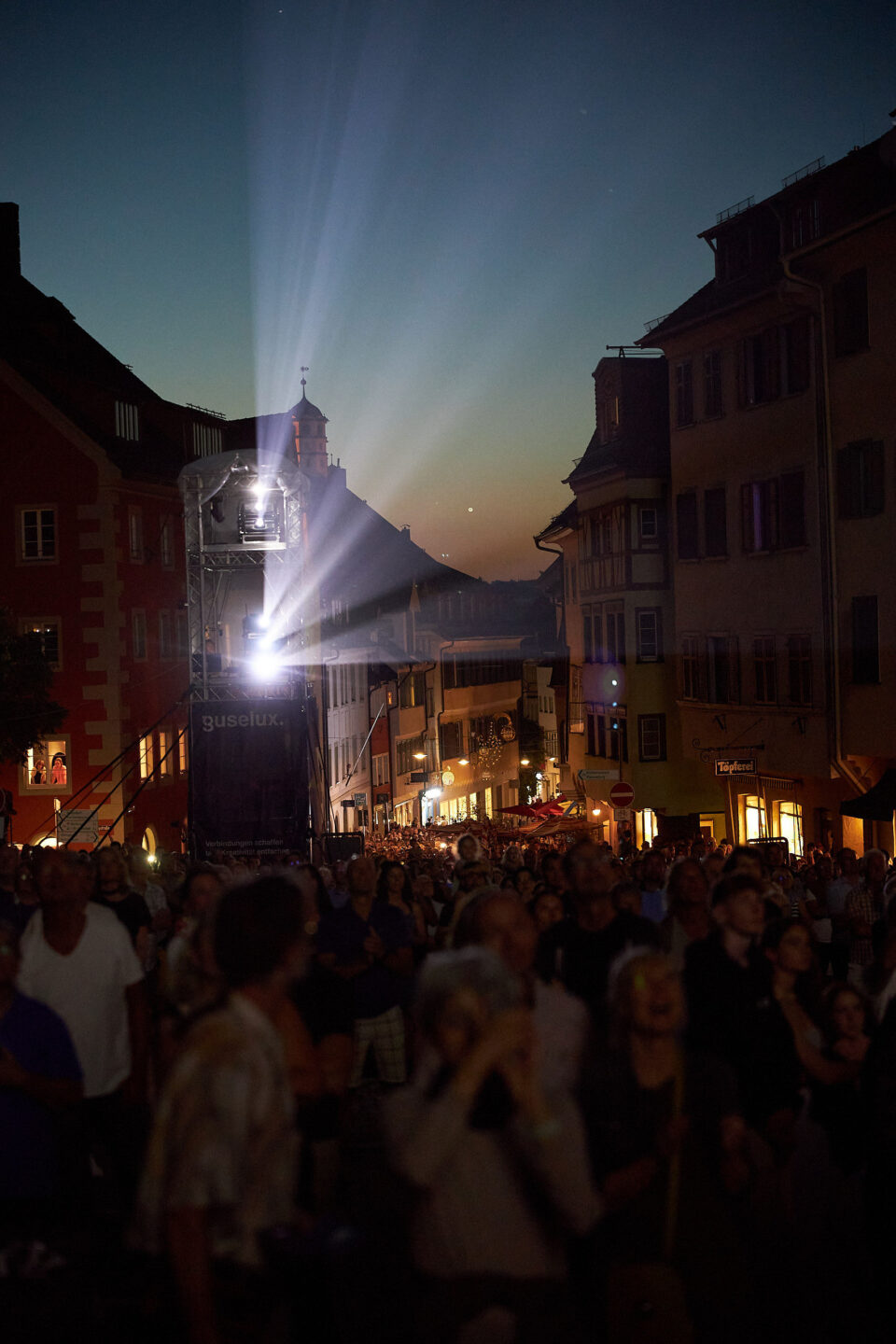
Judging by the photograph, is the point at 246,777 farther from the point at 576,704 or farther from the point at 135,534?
the point at 576,704

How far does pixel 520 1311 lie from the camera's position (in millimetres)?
3482

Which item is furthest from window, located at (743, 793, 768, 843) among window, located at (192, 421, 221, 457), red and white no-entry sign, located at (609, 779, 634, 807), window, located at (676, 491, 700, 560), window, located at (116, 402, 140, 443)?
window, located at (192, 421, 221, 457)

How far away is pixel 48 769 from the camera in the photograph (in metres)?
33.7

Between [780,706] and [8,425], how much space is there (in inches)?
762

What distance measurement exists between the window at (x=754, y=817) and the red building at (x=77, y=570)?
13.3 m

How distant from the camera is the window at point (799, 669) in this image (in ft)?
86.4

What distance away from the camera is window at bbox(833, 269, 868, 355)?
78.0 ft

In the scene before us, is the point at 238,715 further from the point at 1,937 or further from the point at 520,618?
the point at 520,618

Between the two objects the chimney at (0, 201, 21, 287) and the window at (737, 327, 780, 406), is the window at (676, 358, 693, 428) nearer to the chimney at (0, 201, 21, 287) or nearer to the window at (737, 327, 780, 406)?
the window at (737, 327, 780, 406)

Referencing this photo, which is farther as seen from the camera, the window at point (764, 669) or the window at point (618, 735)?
the window at point (618, 735)

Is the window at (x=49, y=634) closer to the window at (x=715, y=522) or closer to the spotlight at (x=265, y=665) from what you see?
the spotlight at (x=265, y=665)

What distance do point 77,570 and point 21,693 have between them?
6230 mm

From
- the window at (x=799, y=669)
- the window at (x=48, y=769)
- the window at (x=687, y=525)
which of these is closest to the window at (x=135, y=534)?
the window at (x=48, y=769)

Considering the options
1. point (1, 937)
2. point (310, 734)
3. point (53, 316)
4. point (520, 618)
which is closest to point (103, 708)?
point (53, 316)
